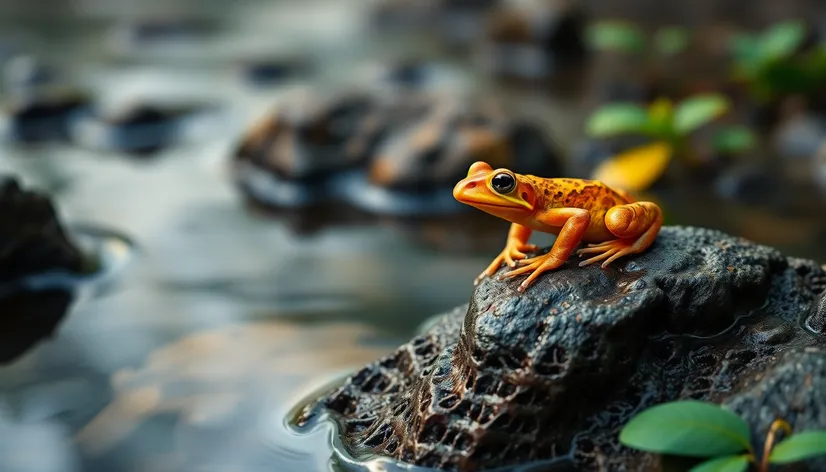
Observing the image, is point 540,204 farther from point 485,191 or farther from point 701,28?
point 701,28

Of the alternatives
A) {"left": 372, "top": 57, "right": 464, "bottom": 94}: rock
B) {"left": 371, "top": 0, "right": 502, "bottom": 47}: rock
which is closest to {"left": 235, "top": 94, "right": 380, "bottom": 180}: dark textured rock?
{"left": 372, "top": 57, "right": 464, "bottom": 94}: rock

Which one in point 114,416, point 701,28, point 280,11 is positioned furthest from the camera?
point 280,11

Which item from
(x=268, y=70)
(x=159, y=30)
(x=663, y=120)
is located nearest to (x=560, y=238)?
(x=663, y=120)

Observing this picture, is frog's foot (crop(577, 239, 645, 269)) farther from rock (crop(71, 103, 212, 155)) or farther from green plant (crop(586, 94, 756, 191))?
rock (crop(71, 103, 212, 155))

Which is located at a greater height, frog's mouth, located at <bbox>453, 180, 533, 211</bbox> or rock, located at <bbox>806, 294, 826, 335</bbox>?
frog's mouth, located at <bbox>453, 180, 533, 211</bbox>

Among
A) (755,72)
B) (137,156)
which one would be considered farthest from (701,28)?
(137,156)

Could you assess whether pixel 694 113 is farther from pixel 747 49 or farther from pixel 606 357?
pixel 606 357
